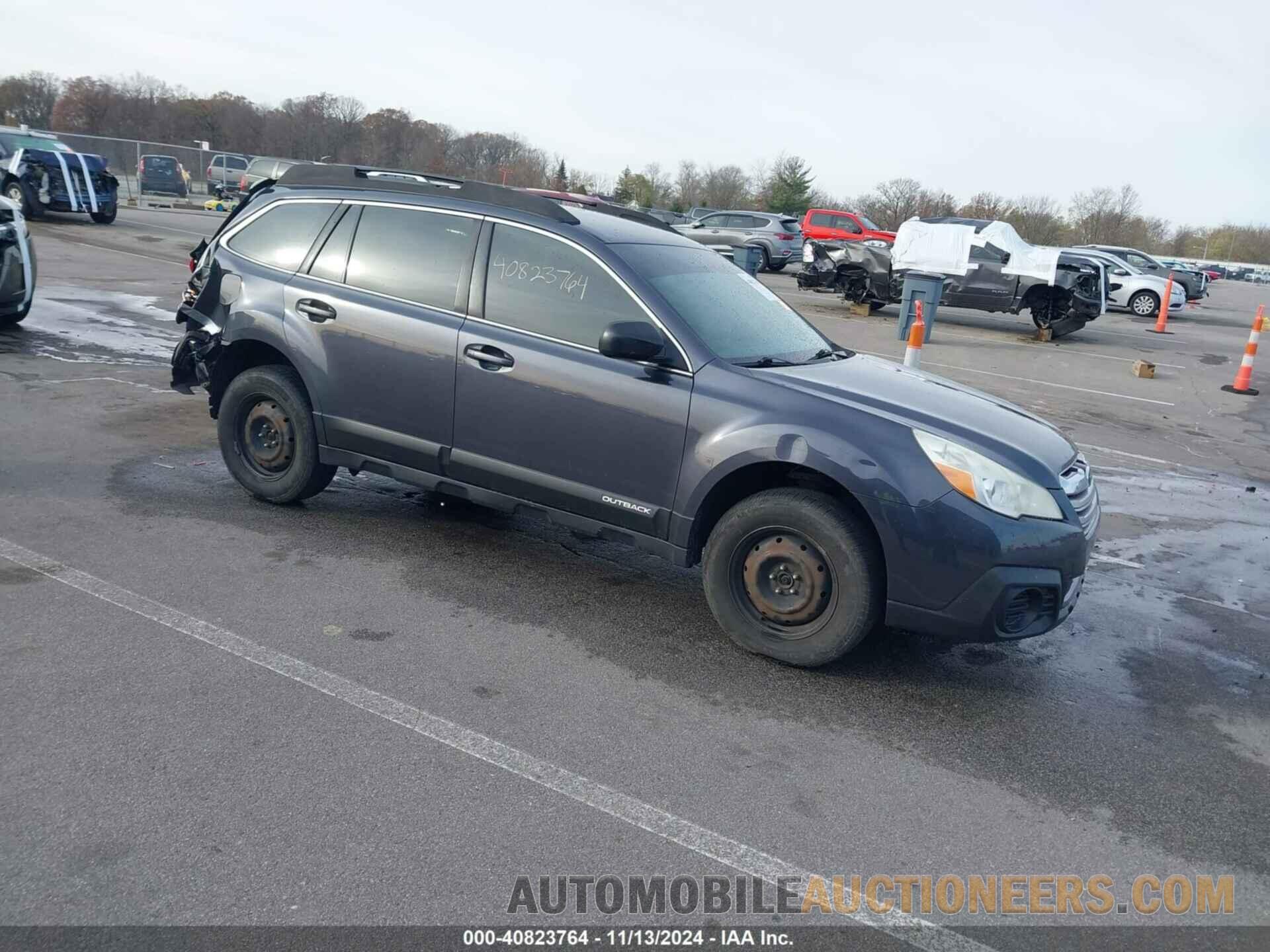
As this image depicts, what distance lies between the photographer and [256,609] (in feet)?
15.5

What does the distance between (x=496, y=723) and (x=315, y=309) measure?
112 inches

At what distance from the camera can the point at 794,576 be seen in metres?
4.53

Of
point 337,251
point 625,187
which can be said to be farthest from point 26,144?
point 625,187

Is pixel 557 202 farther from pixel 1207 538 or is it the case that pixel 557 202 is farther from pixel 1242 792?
pixel 1207 538

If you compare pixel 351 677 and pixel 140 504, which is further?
pixel 140 504

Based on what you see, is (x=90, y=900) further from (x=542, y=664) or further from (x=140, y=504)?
(x=140, y=504)

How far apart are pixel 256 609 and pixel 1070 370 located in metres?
14.1

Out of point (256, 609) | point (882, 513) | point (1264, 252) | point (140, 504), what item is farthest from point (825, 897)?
point (1264, 252)

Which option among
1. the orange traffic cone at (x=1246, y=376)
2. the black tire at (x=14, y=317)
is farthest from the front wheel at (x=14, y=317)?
the orange traffic cone at (x=1246, y=376)

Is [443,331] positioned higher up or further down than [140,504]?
higher up

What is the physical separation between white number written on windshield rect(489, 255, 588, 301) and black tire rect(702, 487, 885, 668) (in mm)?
1343

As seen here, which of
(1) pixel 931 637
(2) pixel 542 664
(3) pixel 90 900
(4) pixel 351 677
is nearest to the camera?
(3) pixel 90 900

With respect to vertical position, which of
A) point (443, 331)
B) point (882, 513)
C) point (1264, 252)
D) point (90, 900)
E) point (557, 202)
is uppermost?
point (1264, 252)

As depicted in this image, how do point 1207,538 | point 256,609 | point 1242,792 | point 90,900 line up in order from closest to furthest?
point 90,900 < point 1242,792 < point 256,609 < point 1207,538
